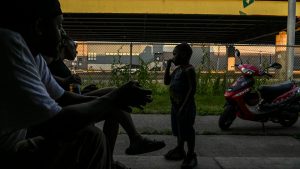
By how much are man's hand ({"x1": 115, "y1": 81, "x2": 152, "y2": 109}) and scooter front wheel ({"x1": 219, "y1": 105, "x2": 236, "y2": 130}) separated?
6.14 meters

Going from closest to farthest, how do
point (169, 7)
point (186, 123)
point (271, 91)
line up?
1. point (186, 123)
2. point (271, 91)
3. point (169, 7)

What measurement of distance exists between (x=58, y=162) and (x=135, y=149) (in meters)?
1.16

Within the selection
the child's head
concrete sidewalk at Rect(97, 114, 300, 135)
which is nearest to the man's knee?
the child's head

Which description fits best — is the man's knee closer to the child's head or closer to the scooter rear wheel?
the child's head

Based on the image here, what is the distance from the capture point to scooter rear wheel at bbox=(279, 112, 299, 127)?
864 centimetres

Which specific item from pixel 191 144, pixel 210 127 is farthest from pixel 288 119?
pixel 191 144

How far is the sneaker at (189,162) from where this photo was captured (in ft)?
17.9

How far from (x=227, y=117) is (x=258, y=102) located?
83 cm

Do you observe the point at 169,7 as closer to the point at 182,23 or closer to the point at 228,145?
the point at 182,23

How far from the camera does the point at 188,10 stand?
87.9ft

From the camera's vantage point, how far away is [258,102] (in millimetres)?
8766

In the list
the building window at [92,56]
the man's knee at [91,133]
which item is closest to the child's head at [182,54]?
the man's knee at [91,133]

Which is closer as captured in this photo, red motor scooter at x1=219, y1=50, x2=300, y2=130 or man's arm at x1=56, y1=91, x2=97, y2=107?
man's arm at x1=56, y1=91, x2=97, y2=107

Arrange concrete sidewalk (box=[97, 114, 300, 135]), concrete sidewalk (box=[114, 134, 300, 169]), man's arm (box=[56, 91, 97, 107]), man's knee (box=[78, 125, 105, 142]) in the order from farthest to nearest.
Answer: concrete sidewalk (box=[97, 114, 300, 135]) → concrete sidewalk (box=[114, 134, 300, 169]) → man's arm (box=[56, 91, 97, 107]) → man's knee (box=[78, 125, 105, 142])
